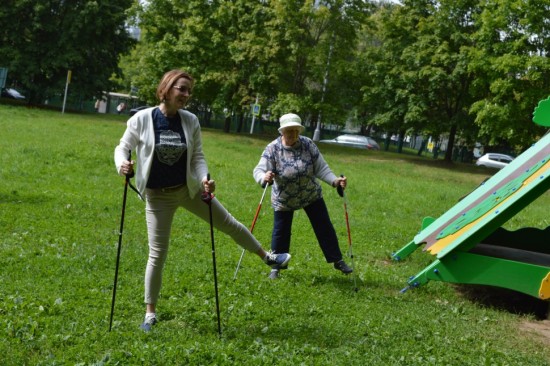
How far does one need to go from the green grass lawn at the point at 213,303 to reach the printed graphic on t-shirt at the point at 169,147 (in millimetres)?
1467

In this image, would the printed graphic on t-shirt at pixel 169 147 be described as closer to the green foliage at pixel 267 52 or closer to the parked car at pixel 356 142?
the green foliage at pixel 267 52

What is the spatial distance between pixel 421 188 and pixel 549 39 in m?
13.8

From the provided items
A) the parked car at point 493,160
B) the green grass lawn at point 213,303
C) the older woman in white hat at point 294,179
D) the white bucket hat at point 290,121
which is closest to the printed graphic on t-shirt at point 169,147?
the green grass lawn at point 213,303

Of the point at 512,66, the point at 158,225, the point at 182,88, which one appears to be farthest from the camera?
the point at 512,66

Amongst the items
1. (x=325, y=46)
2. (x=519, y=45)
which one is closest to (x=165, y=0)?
(x=325, y=46)

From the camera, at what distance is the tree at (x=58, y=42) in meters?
41.0

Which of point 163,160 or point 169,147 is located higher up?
point 169,147

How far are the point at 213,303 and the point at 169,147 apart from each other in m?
1.90

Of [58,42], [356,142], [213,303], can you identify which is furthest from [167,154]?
[356,142]

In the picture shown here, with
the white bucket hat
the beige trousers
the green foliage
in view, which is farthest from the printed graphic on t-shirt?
the green foliage

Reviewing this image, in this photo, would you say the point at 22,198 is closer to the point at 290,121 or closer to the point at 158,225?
the point at 290,121

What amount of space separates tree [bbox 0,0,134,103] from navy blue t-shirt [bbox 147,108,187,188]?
126 ft

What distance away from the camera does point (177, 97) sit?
5164 millimetres

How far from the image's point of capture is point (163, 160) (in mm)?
5211
